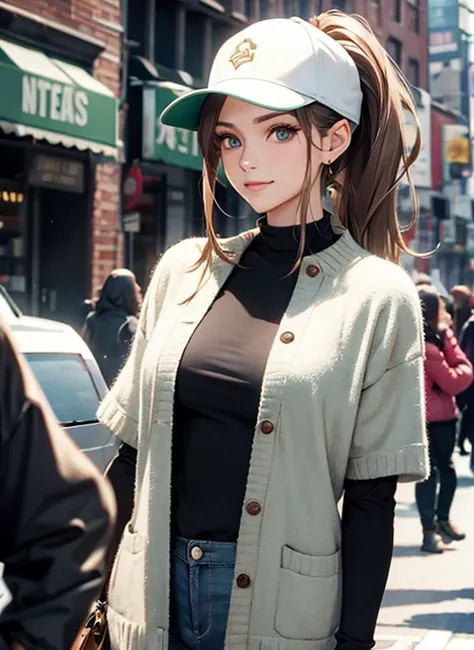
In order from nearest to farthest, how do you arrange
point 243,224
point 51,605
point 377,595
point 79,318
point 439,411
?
point 51,605, point 377,595, point 439,411, point 79,318, point 243,224

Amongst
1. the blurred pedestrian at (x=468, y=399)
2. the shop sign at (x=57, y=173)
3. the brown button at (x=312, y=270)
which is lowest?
the blurred pedestrian at (x=468, y=399)

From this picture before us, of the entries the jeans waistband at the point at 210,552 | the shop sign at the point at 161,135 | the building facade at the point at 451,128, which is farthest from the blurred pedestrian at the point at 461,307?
the building facade at the point at 451,128

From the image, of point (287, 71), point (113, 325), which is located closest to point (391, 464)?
point (287, 71)

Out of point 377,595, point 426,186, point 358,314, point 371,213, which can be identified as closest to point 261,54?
point 371,213

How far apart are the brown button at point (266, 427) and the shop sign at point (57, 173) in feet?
43.2

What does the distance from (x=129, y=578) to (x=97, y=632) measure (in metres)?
0.13

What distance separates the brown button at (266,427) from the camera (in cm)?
242

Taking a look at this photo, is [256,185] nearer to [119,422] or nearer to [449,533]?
[119,422]

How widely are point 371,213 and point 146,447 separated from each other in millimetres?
689

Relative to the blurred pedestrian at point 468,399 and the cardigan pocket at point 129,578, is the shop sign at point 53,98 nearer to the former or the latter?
the blurred pedestrian at point 468,399

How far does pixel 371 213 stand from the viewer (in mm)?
2721

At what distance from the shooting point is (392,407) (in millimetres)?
2500

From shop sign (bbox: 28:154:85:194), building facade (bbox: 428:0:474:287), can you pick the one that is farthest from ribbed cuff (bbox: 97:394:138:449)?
building facade (bbox: 428:0:474:287)

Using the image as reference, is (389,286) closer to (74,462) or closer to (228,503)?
(228,503)
